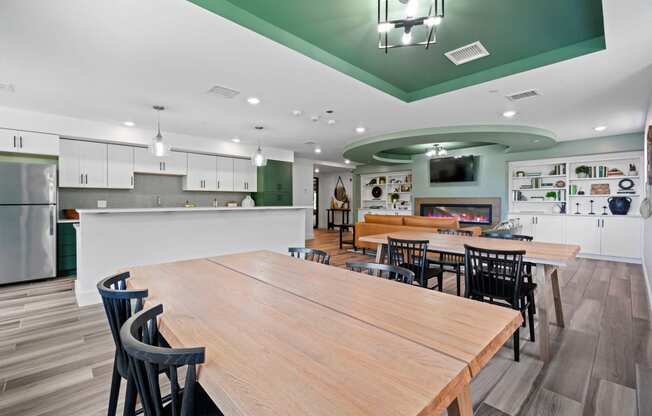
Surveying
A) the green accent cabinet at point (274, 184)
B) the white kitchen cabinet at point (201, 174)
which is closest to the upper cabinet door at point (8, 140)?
the white kitchen cabinet at point (201, 174)

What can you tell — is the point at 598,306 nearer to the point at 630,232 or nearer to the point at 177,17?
the point at 630,232

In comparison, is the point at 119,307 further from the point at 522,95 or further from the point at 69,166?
the point at 69,166

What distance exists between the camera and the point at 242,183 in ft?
22.6

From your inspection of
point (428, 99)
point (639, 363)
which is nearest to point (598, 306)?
point (639, 363)

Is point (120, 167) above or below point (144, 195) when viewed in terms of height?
above

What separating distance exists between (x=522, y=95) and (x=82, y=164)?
21.7 ft

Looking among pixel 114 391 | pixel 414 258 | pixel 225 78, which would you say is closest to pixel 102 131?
pixel 225 78

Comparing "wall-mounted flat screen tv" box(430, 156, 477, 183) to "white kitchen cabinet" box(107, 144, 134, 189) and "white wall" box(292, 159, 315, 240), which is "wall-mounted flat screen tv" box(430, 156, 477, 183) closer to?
"white wall" box(292, 159, 315, 240)

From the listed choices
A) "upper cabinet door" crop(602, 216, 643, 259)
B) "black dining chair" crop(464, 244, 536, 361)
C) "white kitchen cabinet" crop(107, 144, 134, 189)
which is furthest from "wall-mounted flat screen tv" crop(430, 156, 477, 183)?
"white kitchen cabinet" crop(107, 144, 134, 189)

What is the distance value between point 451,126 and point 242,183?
4576 millimetres

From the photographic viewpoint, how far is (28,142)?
14.3 feet

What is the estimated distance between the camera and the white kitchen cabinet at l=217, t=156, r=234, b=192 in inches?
256

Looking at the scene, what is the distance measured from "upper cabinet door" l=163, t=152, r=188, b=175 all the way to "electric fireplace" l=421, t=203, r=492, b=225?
6279 mm

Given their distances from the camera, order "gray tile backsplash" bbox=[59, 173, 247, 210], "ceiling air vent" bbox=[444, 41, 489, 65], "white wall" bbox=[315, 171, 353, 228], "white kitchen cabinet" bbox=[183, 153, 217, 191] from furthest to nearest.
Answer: "white wall" bbox=[315, 171, 353, 228], "white kitchen cabinet" bbox=[183, 153, 217, 191], "gray tile backsplash" bbox=[59, 173, 247, 210], "ceiling air vent" bbox=[444, 41, 489, 65]
